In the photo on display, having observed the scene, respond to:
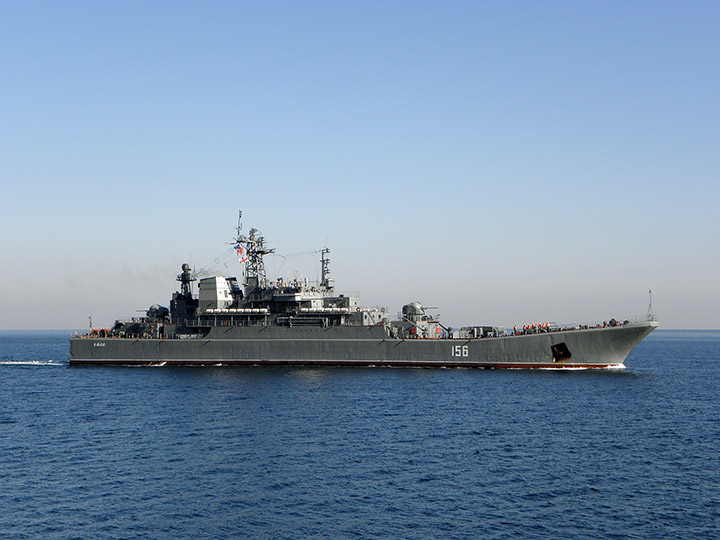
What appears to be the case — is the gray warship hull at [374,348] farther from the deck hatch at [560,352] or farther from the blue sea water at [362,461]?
the blue sea water at [362,461]

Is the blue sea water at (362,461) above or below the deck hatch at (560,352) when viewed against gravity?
below

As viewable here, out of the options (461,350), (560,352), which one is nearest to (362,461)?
(461,350)

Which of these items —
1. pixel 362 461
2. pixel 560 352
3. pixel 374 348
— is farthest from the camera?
pixel 374 348

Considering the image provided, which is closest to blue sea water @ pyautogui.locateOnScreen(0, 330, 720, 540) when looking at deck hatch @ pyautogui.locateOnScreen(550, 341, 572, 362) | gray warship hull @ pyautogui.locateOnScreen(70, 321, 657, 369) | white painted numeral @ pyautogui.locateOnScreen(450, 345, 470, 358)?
gray warship hull @ pyautogui.locateOnScreen(70, 321, 657, 369)

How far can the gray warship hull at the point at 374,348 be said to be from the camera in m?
62.0

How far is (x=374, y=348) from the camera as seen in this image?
65250mm

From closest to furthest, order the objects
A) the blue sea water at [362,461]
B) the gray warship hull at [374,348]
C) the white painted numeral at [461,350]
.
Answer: the blue sea water at [362,461] → the gray warship hull at [374,348] → the white painted numeral at [461,350]

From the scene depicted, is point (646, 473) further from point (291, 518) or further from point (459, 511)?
point (291, 518)

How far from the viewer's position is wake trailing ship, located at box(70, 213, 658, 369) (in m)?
62.6

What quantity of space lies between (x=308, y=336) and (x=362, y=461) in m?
35.5

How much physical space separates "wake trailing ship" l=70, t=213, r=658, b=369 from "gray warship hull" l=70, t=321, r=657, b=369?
10cm

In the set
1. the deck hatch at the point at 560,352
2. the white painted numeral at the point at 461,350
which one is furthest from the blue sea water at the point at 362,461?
the white painted numeral at the point at 461,350

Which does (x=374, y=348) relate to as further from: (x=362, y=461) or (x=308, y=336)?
(x=362, y=461)

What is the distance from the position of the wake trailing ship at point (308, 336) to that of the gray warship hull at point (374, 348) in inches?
3.9
